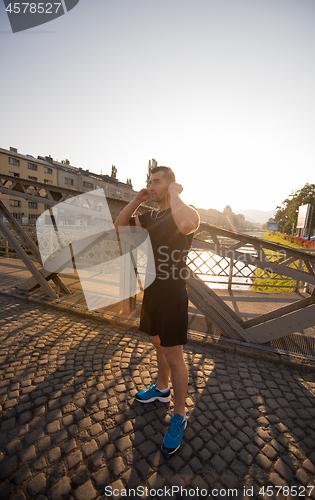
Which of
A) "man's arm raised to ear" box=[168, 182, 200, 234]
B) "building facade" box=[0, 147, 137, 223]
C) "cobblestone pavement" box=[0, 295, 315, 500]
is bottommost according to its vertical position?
"cobblestone pavement" box=[0, 295, 315, 500]

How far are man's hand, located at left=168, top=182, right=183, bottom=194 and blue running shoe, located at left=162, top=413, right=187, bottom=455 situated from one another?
198 cm

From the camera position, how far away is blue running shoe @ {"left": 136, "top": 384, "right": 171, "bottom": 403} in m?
2.44

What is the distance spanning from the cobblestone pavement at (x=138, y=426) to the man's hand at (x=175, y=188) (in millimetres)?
2211

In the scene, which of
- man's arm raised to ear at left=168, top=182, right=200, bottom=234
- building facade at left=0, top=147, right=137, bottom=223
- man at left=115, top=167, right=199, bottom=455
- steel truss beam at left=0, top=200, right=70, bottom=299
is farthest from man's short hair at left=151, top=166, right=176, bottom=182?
building facade at left=0, top=147, right=137, bottom=223

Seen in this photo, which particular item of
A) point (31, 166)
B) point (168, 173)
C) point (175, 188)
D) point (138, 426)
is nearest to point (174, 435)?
point (138, 426)

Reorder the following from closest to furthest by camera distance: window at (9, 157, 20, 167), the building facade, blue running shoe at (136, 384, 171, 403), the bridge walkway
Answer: blue running shoe at (136, 384, 171, 403) → the bridge walkway → the building facade → window at (9, 157, 20, 167)

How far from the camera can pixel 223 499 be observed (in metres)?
1.61

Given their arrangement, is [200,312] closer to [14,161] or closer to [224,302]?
[224,302]

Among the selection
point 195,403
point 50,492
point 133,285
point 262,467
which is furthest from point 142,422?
point 133,285

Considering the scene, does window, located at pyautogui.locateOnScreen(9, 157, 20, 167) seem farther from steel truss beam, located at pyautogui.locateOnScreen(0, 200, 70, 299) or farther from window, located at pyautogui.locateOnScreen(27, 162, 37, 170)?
steel truss beam, located at pyautogui.locateOnScreen(0, 200, 70, 299)

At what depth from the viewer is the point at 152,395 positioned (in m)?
2.46

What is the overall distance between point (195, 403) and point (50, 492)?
147cm

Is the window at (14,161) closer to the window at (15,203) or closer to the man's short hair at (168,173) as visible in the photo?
the window at (15,203)

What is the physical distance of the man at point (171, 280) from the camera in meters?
1.87
